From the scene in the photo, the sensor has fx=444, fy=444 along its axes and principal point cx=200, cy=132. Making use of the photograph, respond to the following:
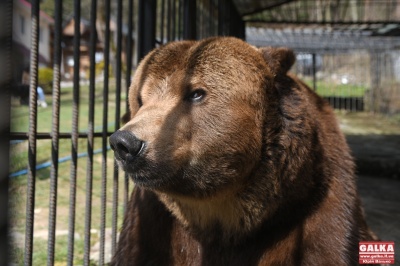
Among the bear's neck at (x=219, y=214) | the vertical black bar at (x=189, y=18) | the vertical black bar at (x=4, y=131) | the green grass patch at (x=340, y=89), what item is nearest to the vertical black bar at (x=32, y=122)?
the bear's neck at (x=219, y=214)

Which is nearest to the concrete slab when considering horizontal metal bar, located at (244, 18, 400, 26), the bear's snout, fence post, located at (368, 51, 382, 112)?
the bear's snout

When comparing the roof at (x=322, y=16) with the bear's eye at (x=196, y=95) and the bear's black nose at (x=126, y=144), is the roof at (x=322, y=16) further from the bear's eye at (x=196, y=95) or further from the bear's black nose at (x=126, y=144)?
the bear's black nose at (x=126, y=144)

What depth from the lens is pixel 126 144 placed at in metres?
1.93

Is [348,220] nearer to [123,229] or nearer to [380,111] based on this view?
[123,229]

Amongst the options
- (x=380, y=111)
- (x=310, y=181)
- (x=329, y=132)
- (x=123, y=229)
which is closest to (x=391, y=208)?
(x=329, y=132)

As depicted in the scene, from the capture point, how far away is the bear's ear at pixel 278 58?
2.50 metres

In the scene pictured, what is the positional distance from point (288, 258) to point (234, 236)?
0.30m

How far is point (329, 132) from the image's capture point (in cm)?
271

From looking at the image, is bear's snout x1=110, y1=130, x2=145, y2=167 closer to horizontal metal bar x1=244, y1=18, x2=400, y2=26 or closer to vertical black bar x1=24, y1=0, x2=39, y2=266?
vertical black bar x1=24, y1=0, x2=39, y2=266

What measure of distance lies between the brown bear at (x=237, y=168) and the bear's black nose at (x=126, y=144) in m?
0.05

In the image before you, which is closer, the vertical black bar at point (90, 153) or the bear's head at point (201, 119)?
the bear's head at point (201, 119)

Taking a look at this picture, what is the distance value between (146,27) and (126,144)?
188 centimetres

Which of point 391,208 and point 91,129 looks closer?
point 91,129

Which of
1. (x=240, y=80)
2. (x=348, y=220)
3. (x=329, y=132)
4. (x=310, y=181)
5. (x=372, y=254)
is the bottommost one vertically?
(x=372, y=254)
